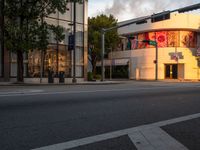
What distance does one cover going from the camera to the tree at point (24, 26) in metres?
27.0

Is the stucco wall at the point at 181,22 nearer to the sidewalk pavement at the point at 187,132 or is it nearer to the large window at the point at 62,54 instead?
the large window at the point at 62,54

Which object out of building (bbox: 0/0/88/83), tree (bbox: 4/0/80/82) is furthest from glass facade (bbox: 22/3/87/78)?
→ tree (bbox: 4/0/80/82)

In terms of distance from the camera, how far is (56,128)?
25.0ft

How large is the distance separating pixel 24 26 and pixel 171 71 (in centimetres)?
3369

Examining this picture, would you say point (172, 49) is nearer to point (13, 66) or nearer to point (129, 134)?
point (13, 66)

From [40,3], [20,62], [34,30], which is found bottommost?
[20,62]

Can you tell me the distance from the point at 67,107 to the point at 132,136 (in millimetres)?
4614

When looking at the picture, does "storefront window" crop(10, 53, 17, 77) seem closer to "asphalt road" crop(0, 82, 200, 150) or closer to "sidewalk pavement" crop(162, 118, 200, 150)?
"asphalt road" crop(0, 82, 200, 150)

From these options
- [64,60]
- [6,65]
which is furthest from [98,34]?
[6,65]

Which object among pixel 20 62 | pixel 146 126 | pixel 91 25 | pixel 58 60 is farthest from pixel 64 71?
pixel 146 126

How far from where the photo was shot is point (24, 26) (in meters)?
27.9

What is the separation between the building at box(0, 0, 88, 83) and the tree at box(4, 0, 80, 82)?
96.4 inches

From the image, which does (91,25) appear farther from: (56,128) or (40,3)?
(56,128)

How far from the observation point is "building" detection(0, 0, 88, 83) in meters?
30.5
